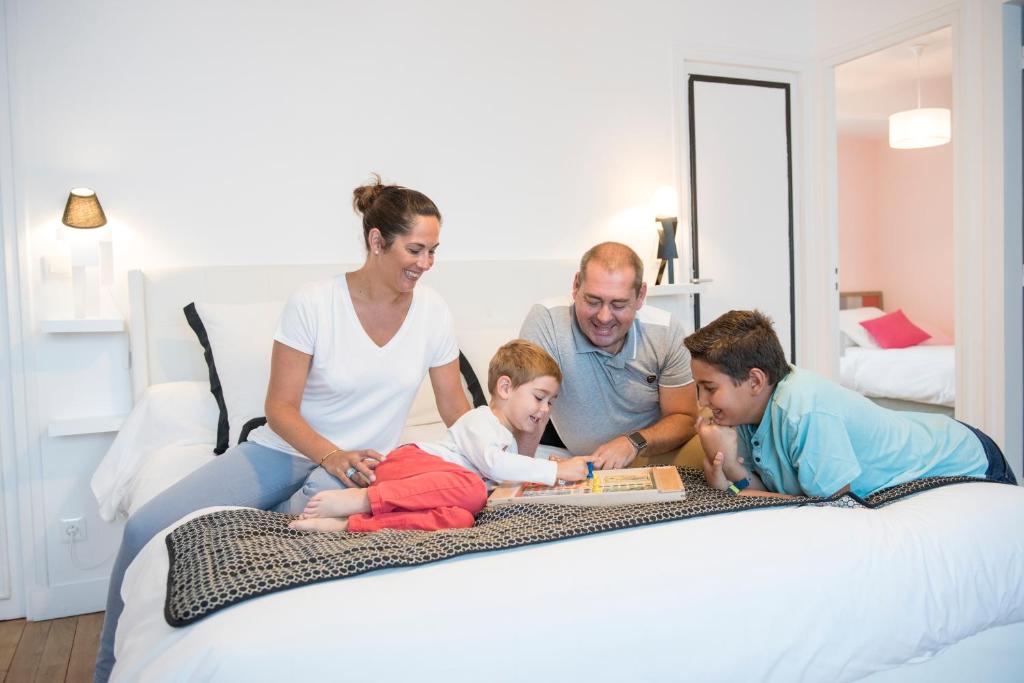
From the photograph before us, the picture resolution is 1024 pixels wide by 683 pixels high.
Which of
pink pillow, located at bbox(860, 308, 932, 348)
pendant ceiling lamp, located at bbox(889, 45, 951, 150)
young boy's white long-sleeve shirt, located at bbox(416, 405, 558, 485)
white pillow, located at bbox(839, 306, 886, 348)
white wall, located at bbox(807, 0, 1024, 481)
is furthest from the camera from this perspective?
white pillow, located at bbox(839, 306, 886, 348)

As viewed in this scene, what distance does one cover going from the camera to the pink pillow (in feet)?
20.1

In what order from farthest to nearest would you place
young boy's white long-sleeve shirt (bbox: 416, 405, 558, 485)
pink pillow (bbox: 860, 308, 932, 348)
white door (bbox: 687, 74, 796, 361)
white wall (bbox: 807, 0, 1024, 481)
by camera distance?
pink pillow (bbox: 860, 308, 932, 348) < white door (bbox: 687, 74, 796, 361) < white wall (bbox: 807, 0, 1024, 481) < young boy's white long-sleeve shirt (bbox: 416, 405, 558, 485)

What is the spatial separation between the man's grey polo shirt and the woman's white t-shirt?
418 millimetres

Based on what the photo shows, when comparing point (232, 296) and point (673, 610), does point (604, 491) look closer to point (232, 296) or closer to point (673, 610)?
point (673, 610)

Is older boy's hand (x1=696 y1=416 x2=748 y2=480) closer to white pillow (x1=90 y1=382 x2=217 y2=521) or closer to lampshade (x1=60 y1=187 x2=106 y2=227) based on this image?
white pillow (x1=90 y1=382 x2=217 y2=521)

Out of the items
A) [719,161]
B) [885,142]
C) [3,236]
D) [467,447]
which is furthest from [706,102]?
[885,142]

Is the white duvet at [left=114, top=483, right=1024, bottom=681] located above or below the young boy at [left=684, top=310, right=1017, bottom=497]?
below

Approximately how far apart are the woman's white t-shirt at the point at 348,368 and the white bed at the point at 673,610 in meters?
0.63

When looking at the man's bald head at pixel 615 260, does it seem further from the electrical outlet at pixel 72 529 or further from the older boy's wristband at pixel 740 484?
the electrical outlet at pixel 72 529

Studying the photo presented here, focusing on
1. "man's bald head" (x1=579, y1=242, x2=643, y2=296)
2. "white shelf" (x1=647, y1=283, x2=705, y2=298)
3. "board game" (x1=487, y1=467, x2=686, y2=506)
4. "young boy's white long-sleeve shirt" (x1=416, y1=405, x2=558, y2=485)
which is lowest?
"board game" (x1=487, y1=467, x2=686, y2=506)

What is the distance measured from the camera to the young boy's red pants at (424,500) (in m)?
1.55

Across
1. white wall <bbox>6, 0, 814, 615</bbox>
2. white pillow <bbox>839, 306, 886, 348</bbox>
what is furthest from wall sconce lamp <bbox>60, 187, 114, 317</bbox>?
white pillow <bbox>839, 306, 886, 348</bbox>

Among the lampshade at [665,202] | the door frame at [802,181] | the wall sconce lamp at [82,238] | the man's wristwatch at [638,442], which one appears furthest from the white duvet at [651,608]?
the door frame at [802,181]

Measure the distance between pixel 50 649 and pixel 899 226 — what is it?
22.9ft
